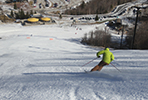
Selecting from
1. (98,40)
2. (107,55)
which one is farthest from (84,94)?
(98,40)

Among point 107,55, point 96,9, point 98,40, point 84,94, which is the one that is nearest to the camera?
point 84,94

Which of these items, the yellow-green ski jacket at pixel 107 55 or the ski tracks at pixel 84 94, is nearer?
the ski tracks at pixel 84 94

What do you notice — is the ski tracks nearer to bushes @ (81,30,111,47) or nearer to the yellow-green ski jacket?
the yellow-green ski jacket

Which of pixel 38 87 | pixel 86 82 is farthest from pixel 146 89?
pixel 38 87

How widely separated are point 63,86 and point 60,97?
2.31 feet

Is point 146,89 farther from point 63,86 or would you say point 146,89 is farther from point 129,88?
point 63,86

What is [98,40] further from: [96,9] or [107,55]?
[96,9]

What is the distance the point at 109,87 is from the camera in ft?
13.0

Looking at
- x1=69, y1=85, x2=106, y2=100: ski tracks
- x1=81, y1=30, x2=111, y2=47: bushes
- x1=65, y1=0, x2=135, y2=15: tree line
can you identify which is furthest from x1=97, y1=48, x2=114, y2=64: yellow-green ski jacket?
x1=65, y1=0, x2=135, y2=15: tree line

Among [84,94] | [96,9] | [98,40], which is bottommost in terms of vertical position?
[98,40]

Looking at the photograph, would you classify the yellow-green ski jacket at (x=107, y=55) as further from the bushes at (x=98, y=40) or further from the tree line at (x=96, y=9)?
the tree line at (x=96, y=9)

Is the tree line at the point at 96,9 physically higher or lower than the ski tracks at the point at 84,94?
higher

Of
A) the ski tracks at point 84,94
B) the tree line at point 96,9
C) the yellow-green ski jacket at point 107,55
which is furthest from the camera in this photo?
the tree line at point 96,9

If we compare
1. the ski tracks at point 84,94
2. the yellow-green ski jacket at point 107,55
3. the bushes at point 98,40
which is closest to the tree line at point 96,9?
the bushes at point 98,40
